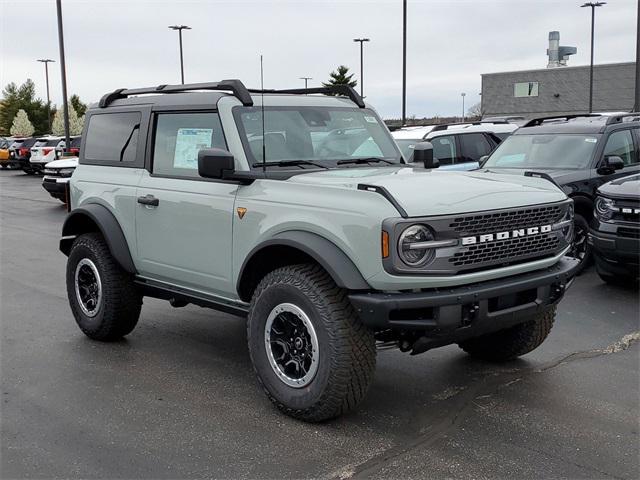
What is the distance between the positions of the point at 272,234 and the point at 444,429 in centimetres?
156

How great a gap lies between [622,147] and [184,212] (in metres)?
7.27

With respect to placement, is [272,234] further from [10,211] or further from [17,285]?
[10,211]

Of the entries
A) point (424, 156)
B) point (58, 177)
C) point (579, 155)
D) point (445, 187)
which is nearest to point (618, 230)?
point (579, 155)

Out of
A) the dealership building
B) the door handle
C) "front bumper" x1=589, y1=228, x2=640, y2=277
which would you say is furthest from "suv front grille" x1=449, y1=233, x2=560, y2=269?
the dealership building

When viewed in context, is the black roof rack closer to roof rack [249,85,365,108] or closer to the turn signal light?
roof rack [249,85,365,108]

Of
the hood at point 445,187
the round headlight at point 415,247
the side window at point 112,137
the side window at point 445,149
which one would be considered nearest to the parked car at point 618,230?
the hood at point 445,187

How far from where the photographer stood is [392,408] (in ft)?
15.3

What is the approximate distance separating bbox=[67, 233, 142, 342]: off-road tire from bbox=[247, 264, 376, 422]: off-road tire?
1881 mm

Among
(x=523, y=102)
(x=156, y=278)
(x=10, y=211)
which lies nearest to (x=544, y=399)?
(x=156, y=278)

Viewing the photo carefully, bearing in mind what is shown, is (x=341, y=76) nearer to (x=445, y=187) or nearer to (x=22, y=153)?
(x=22, y=153)

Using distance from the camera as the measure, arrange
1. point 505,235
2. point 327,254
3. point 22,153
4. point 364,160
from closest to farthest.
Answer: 1. point 327,254
2. point 505,235
3. point 364,160
4. point 22,153

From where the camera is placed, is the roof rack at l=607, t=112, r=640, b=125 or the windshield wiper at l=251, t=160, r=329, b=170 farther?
the roof rack at l=607, t=112, r=640, b=125

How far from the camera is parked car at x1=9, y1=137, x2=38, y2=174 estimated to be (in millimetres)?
34156

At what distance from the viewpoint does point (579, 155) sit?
975cm
